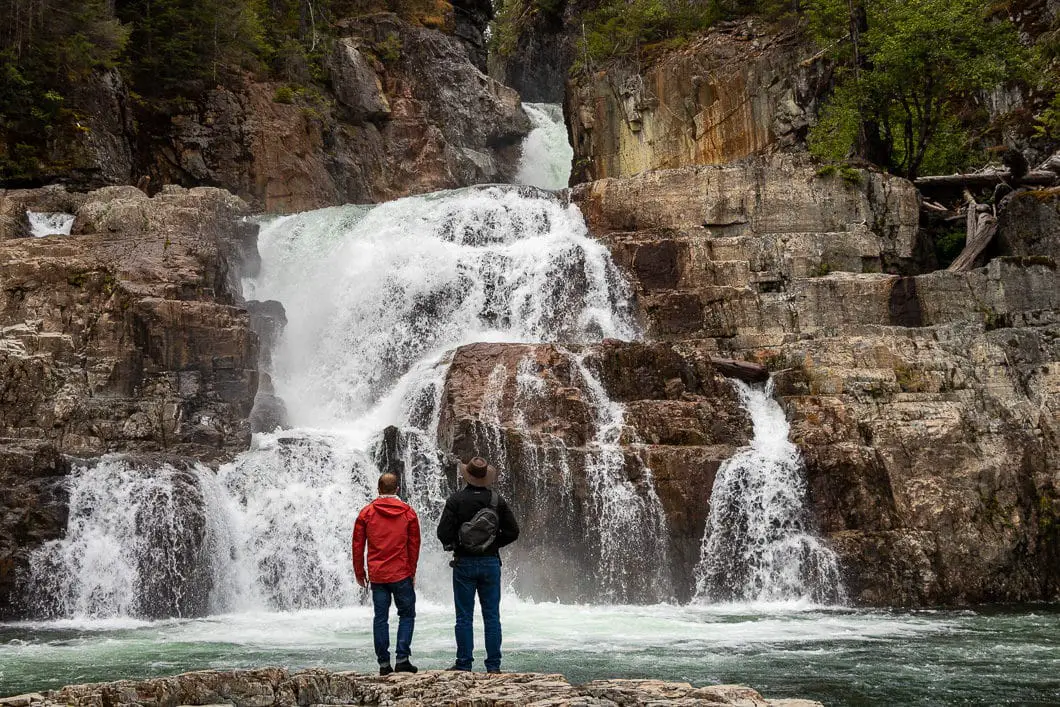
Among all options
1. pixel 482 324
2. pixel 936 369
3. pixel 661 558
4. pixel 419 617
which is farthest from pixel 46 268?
pixel 936 369

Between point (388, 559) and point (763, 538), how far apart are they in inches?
410

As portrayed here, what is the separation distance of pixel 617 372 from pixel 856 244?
8192mm

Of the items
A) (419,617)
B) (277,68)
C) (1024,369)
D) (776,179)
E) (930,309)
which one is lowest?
(419,617)

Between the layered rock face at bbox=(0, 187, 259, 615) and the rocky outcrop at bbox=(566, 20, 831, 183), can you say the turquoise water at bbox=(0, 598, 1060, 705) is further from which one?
the rocky outcrop at bbox=(566, 20, 831, 183)

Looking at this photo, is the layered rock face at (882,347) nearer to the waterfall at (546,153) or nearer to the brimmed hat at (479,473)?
the brimmed hat at (479,473)

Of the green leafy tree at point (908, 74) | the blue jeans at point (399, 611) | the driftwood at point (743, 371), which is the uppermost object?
the green leafy tree at point (908, 74)

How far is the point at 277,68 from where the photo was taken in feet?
131

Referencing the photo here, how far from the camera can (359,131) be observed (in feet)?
132

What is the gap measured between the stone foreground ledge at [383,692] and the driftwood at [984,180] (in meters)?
21.0

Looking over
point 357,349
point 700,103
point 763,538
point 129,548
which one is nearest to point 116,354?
point 129,548

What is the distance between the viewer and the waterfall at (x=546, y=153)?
4322cm

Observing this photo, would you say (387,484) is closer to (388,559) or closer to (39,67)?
(388,559)

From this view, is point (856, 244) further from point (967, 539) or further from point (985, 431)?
point (967, 539)

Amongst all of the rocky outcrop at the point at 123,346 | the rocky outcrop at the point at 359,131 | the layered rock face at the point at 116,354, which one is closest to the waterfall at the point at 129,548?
the layered rock face at the point at 116,354
